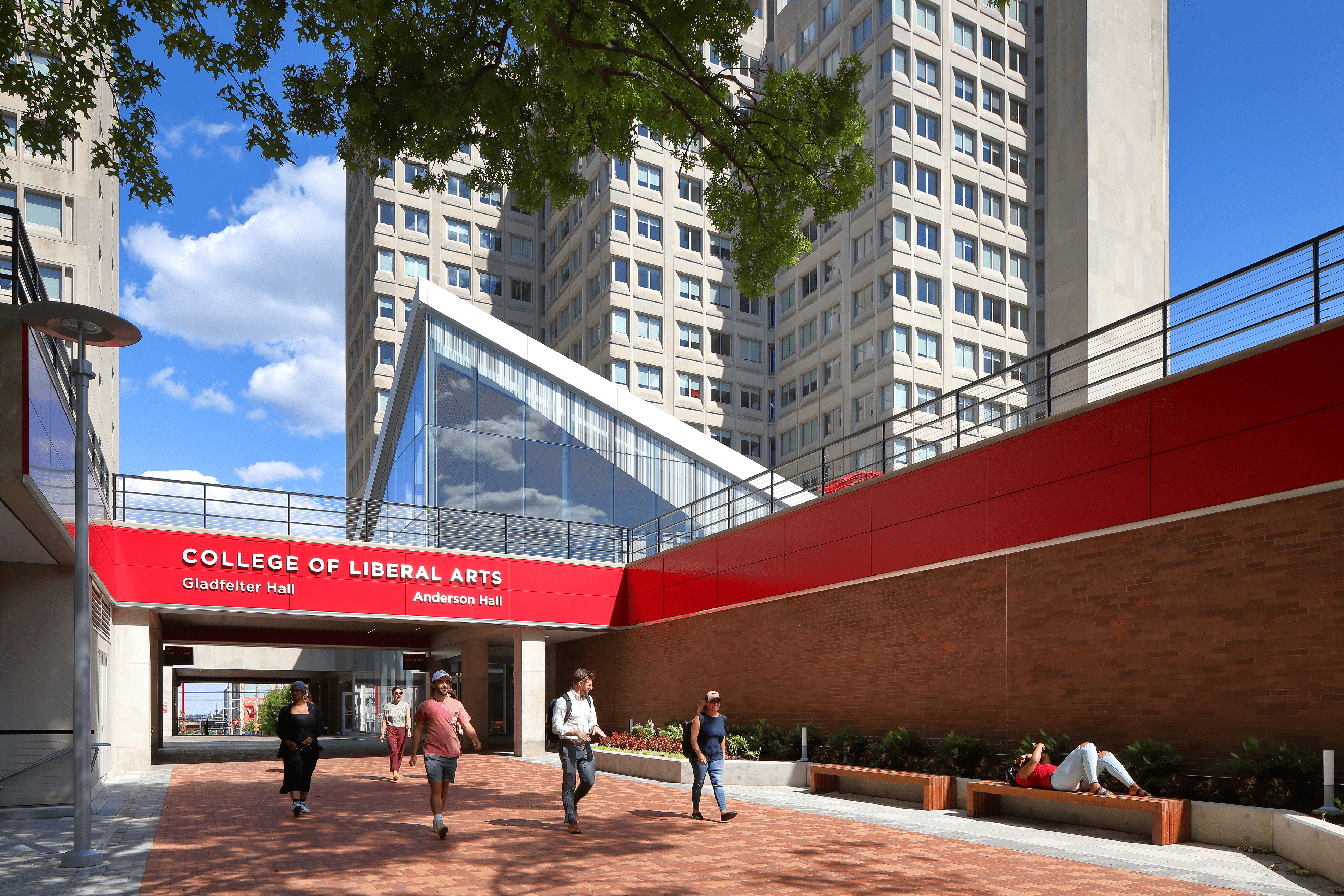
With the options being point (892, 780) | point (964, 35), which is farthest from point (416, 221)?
point (892, 780)

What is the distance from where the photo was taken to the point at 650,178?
193ft

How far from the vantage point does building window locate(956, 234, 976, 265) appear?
52469 millimetres

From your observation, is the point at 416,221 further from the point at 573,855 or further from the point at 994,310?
the point at 573,855

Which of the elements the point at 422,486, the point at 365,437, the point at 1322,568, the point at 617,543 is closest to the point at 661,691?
the point at 617,543

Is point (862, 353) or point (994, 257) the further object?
point (994, 257)

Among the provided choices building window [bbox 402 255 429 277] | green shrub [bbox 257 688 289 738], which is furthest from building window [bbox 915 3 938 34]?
green shrub [bbox 257 688 289 738]

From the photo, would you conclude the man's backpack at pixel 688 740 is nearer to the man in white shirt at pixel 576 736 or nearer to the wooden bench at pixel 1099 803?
the man in white shirt at pixel 576 736

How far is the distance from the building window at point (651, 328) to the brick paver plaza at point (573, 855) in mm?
45084

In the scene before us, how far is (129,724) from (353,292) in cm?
5755

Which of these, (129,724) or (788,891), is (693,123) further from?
(129,724)

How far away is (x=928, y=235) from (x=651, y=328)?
16300 mm

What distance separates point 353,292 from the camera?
7406cm

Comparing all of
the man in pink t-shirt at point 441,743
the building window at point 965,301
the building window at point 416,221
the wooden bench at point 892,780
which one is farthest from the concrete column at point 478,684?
the building window at point 416,221

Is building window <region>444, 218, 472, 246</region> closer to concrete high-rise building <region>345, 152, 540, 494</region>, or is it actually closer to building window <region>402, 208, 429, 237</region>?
concrete high-rise building <region>345, 152, 540, 494</region>
